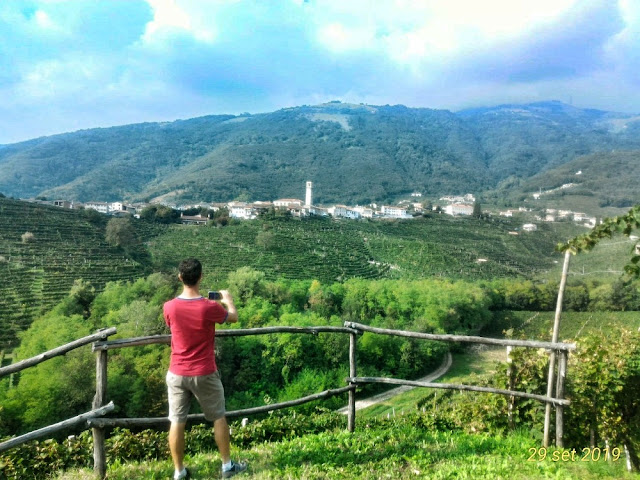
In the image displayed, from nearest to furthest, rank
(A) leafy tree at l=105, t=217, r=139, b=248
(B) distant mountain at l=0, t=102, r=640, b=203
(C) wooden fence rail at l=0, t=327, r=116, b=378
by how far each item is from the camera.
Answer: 1. (C) wooden fence rail at l=0, t=327, r=116, b=378
2. (A) leafy tree at l=105, t=217, r=139, b=248
3. (B) distant mountain at l=0, t=102, r=640, b=203

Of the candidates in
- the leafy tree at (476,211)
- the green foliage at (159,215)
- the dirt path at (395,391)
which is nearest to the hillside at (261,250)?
the green foliage at (159,215)

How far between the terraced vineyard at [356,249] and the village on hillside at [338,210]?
13.0 feet

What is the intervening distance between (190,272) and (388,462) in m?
2.04

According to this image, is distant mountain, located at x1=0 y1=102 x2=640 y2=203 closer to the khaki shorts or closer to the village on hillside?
the village on hillside

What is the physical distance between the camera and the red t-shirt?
8.84 ft

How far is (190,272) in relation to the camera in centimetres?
272

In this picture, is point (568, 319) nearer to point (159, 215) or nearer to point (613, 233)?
point (613, 233)

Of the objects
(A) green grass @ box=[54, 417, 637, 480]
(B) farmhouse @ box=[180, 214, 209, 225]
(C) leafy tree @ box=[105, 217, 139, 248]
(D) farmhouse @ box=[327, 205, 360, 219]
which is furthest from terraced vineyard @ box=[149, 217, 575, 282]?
(A) green grass @ box=[54, 417, 637, 480]

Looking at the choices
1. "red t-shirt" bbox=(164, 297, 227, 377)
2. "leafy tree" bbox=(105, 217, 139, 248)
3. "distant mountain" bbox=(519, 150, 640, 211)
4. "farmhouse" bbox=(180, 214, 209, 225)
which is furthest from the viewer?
"distant mountain" bbox=(519, 150, 640, 211)

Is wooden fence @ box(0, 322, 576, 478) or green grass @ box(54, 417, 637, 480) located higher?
wooden fence @ box(0, 322, 576, 478)

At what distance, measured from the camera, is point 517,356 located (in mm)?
4105

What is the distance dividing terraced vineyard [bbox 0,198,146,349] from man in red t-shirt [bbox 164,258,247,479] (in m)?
32.5

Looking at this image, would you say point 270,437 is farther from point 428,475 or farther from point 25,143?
point 25,143

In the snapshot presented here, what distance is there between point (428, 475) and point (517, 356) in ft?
5.70
